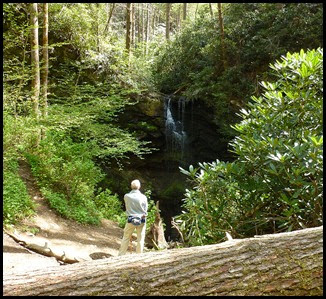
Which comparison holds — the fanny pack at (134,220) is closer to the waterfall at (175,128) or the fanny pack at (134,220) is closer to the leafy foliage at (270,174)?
the leafy foliage at (270,174)

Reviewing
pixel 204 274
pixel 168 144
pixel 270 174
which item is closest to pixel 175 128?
pixel 168 144

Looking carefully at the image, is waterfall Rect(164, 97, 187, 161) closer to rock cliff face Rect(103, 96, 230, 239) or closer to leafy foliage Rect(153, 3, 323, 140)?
rock cliff face Rect(103, 96, 230, 239)

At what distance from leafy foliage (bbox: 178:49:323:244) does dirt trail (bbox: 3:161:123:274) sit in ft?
10.1

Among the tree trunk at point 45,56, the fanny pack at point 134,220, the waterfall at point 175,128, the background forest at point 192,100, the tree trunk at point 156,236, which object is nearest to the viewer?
the background forest at point 192,100

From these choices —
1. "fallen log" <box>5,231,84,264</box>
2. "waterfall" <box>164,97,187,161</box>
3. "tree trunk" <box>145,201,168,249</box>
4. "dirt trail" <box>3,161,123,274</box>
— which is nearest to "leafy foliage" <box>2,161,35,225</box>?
"dirt trail" <box>3,161,123,274</box>

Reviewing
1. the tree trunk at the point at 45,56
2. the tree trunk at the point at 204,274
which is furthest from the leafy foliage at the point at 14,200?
the tree trunk at the point at 204,274

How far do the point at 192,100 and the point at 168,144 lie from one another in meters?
2.65

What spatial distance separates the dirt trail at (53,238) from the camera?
5.74 meters

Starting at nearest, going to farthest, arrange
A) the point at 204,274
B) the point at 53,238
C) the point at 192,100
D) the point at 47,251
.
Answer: the point at 204,274 → the point at 47,251 → the point at 53,238 → the point at 192,100

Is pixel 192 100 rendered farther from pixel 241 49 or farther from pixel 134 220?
pixel 134 220

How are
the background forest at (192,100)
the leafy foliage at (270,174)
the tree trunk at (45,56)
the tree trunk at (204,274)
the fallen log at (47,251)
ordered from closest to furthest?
the tree trunk at (204,274) < the leafy foliage at (270,174) < the background forest at (192,100) < the fallen log at (47,251) < the tree trunk at (45,56)

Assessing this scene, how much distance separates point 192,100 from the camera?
15.5 metres

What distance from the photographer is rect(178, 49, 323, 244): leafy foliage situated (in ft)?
12.7

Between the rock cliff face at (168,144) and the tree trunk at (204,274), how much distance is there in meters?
11.2
